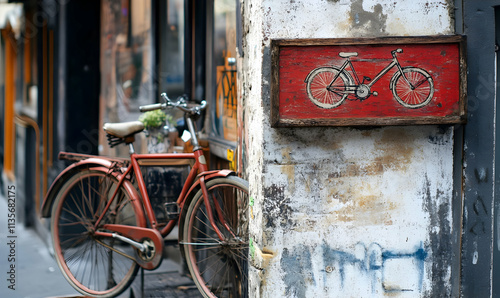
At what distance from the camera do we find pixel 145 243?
16.1ft

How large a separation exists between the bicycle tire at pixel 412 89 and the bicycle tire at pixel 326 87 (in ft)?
0.83

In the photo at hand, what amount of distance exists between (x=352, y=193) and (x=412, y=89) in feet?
2.10

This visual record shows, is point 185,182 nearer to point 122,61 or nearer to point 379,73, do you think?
point 379,73

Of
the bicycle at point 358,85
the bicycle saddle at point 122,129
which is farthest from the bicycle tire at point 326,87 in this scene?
the bicycle saddle at point 122,129

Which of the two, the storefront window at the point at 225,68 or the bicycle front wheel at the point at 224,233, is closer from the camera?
the bicycle front wheel at the point at 224,233

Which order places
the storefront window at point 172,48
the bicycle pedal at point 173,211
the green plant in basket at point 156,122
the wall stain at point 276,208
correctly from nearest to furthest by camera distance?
the wall stain at point 276,208 → the bicycle pedal at point 173,211 → the green plant in basket at point 156,122 → the storefront window at point 172,48

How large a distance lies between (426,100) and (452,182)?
19.4 inches

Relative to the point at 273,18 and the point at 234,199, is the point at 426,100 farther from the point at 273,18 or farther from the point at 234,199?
the point at 234,199

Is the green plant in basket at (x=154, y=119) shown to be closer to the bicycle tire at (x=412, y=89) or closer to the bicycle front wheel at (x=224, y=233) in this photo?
the bicycle front wheel at (x=224, y=233)

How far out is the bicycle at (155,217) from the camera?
176 inches

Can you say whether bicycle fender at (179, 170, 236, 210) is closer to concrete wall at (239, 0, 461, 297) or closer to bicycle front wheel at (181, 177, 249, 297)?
bicycle front wheel at (181, 177, 249, 297)

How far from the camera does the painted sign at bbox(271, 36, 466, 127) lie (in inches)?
141

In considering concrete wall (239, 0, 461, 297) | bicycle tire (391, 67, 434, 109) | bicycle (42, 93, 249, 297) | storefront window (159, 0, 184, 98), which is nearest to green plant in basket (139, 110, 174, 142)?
storefront window (159, 0, 184, 98)

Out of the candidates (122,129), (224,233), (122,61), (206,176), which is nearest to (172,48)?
(122,61)
